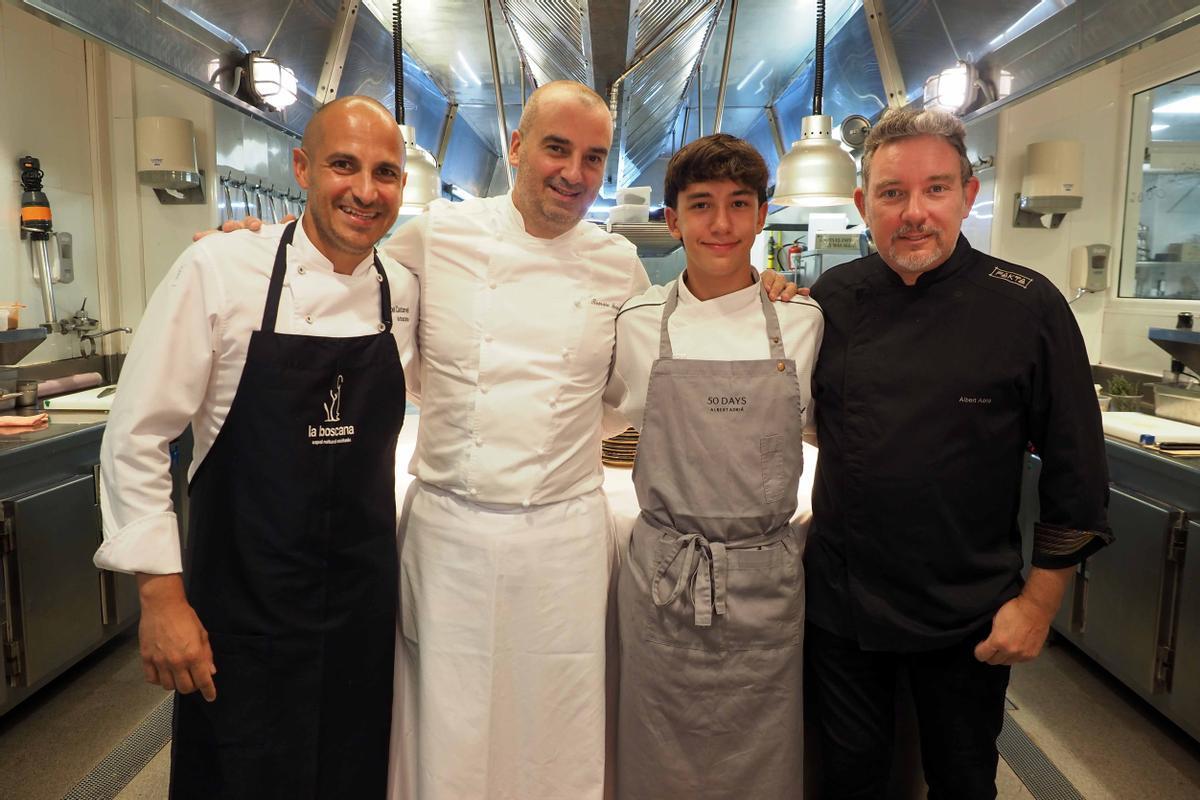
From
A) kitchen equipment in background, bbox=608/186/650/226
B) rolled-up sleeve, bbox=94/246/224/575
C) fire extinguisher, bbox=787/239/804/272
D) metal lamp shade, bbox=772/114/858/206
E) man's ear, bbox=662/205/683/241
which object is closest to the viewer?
rolled-up sleeve, bbox=94/246/224/575

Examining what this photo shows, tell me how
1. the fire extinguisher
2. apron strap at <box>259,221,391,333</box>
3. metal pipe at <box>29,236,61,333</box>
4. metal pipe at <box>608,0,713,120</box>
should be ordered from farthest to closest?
the fire extinguisher < metal pipe at <box>29,236,61,333</box> < metal pipe at <box>608,0,713,120</box> < apron strap at <box>259,221,391,333</box>

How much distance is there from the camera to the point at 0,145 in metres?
2.89

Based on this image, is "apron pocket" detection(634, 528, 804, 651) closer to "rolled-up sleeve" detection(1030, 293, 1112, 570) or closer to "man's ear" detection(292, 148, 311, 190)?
"rolled-up sleeve" detection(1030, 293, 1112, 570)

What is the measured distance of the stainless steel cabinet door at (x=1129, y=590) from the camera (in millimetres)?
2256

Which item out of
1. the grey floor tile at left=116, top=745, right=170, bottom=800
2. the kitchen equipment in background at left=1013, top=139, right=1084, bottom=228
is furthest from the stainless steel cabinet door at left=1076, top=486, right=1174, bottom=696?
the grey floor tile at left=116, top=745, right=170, bottom=800

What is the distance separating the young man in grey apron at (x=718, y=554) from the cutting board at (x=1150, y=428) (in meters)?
1.49

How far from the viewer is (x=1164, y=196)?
317 cm

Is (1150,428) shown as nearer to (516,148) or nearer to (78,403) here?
(516,148)

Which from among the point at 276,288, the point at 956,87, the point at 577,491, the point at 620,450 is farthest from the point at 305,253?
the point at 956,87

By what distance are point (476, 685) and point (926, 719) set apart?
848 millimetres

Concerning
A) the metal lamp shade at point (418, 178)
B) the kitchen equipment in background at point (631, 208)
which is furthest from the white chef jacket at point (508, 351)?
the kitchen equipment in background at point (631, 208)

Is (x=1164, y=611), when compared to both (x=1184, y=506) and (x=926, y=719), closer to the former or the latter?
(x=1184, y=506)

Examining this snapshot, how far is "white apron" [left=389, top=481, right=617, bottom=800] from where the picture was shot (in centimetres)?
143

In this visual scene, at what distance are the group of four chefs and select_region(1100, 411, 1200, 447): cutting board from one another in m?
1.28
